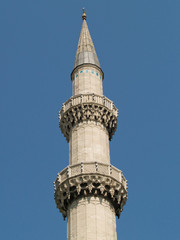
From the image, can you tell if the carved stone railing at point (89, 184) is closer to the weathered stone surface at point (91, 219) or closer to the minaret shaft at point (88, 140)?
the weathered stone surface at point (91, 219)

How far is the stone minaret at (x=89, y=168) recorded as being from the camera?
3222 centimetres

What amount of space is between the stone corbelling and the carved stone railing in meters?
5.06

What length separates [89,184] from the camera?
32.9 metres

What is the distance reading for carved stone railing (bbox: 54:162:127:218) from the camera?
33.0 metres

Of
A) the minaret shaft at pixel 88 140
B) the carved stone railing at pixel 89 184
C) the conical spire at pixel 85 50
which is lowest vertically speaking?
the carved stone railing at pixel 89 184

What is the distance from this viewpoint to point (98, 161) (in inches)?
1382

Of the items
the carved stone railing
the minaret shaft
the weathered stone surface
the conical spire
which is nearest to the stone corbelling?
the minaret shaft

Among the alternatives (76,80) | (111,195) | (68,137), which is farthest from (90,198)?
(76,80)

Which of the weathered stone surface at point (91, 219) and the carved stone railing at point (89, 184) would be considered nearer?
the weathered stone surface at point (91, 219)

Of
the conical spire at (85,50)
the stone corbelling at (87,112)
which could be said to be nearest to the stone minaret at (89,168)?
the stone corbelling at (87,112)

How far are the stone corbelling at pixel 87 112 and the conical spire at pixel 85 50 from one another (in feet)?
15.3

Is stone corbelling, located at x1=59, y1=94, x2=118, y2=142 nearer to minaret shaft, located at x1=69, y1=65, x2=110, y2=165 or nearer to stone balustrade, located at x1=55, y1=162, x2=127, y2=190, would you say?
minaret shaft, located at x1=69, y1=65, x2=110, y2=165

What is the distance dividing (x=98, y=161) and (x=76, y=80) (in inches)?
356

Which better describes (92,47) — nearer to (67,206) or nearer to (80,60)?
(80,60)
